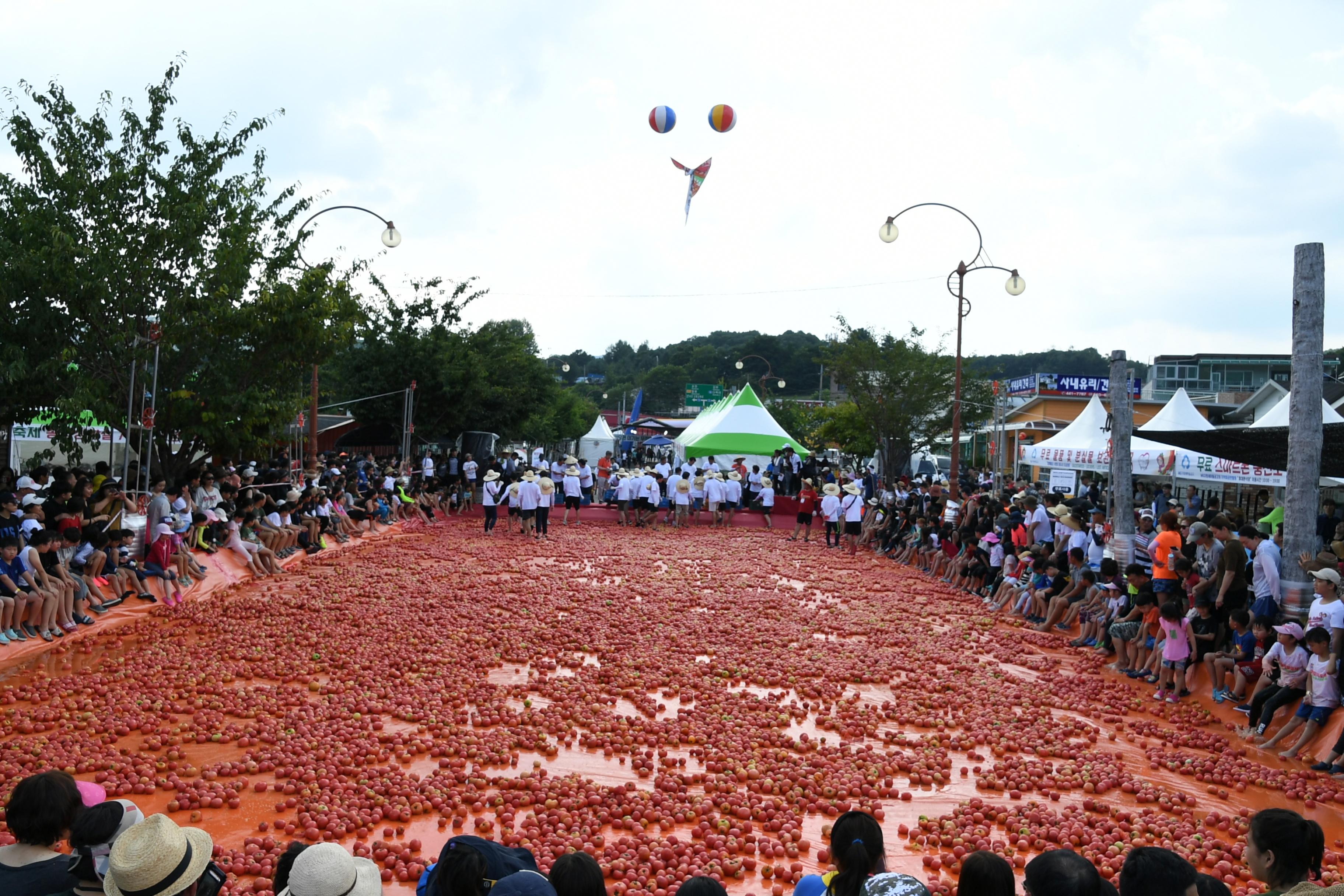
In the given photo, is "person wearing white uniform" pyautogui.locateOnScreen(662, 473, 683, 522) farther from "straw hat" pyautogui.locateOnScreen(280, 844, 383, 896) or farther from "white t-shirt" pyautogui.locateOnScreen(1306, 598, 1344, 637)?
"straw hat" pyautogui.locateOnScreen(280, 844, 383, 896)

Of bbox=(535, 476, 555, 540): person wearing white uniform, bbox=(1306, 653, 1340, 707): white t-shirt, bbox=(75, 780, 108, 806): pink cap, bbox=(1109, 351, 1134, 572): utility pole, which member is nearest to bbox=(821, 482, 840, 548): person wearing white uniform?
bbox=(535, 476, 555, 540): person wearing white uniform

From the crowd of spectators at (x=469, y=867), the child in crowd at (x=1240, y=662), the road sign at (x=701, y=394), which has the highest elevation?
the road sign at (x=701, y=394)

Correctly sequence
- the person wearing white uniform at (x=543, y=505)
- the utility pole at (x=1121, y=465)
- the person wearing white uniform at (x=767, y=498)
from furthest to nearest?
the person wearing white uniform at (x=767, y=498), the person wearing white uniform at (x=543, y=505), the utility pole at (x=1121, y=465)

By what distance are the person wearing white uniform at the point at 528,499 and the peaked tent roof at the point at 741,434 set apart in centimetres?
737

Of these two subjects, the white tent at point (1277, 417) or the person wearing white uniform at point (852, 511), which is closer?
the white tent at point (1277, 417)

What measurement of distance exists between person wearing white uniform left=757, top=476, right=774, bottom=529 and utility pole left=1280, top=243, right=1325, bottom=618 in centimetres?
1578

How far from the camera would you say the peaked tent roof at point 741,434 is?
2723 cm

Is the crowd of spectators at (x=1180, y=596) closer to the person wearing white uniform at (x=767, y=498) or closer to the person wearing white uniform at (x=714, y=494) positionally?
the person wearing white uniform at (x=767, y=498)

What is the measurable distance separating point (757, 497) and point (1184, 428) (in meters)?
11.1

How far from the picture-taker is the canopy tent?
1848 cm

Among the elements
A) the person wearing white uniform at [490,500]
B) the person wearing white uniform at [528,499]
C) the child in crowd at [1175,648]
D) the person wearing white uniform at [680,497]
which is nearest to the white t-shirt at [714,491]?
the person wearing white uniform at [680,497]

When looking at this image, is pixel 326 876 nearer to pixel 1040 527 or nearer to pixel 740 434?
pixel 1040 527

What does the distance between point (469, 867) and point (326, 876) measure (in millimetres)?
470

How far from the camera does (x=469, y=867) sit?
10.9ft
